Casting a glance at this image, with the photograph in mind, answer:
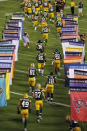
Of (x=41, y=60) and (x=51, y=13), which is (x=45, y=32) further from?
(x=41, y=60)

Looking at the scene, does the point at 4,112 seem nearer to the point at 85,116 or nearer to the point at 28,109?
the point at 28,109

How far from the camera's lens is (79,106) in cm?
1644

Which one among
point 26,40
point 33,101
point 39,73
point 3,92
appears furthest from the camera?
point 26,40

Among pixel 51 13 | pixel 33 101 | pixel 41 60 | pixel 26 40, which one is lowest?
pixel 33 101

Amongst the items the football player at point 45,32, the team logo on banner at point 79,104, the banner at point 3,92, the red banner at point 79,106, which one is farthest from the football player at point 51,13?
the team logo on banner at point 79,104

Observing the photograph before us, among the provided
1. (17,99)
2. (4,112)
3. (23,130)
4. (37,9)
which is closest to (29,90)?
(17,99)

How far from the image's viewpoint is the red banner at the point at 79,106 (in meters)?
16.4

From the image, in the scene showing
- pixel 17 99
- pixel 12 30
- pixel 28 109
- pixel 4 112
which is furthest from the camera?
pixel 12 30

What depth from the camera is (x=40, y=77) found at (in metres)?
23.4

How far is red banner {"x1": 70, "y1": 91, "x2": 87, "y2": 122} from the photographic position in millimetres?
16375

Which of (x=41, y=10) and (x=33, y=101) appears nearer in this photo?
(x=33, y=101)

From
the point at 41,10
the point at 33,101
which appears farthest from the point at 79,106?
the point at 41,10

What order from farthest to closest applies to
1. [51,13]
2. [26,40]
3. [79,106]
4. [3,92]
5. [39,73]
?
[51,13]
[26,40]
[39,73]
[3,92]
[79,106]

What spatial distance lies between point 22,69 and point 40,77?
1827 mm
